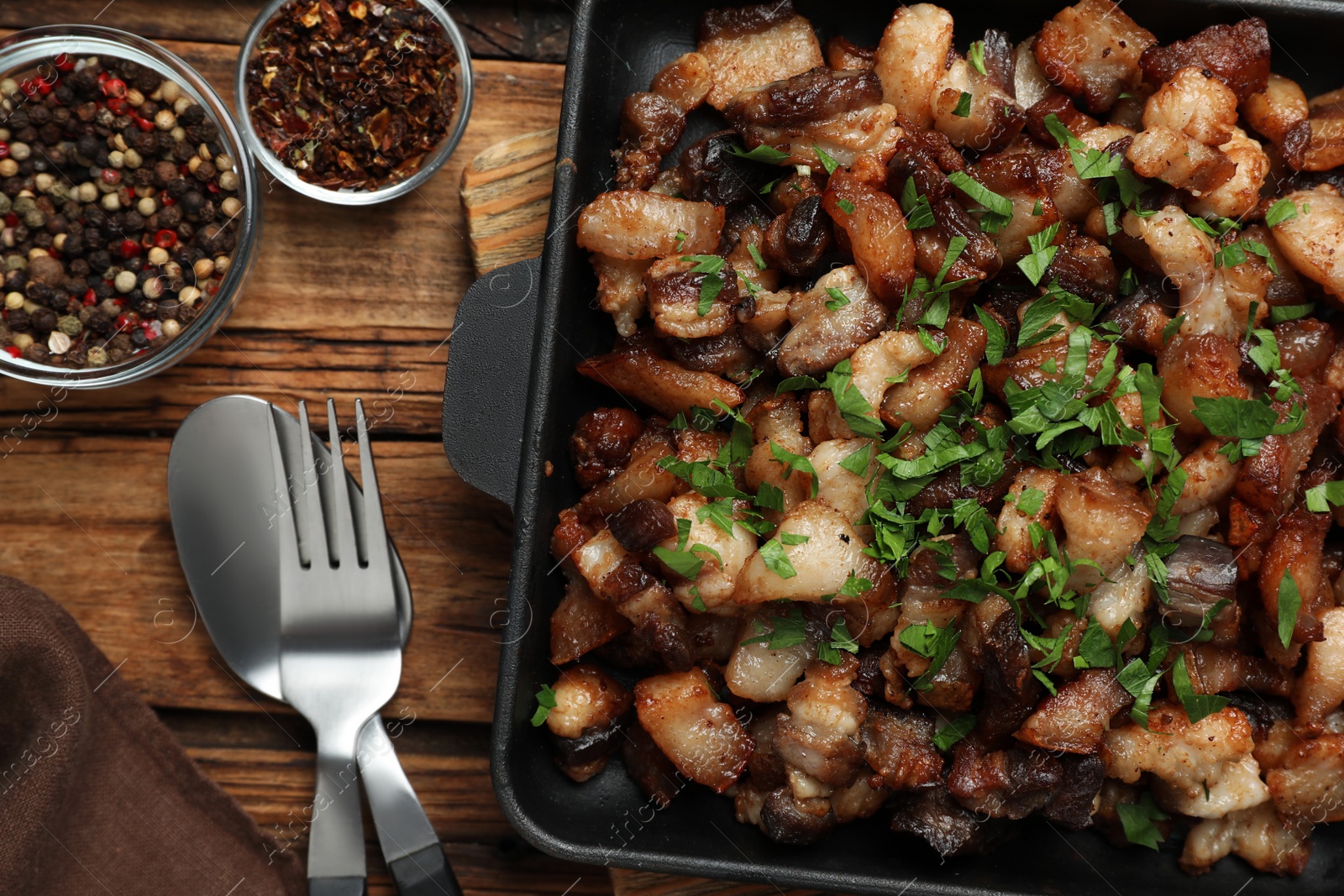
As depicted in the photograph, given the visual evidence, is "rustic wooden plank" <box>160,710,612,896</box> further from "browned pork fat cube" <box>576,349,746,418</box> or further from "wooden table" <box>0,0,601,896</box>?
"browned pork fat cube" <box>576,349,746,418</box>

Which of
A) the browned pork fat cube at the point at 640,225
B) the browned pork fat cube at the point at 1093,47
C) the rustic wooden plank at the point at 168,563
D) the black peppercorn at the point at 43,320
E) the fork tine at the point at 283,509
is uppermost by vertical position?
the browned pork fat cube at the point at 1093,47

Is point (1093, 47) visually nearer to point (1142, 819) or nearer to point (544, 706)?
point (1142, 819)

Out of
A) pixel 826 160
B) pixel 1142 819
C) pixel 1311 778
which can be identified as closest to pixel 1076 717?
pixel 1142 819

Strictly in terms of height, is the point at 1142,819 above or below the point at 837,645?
below

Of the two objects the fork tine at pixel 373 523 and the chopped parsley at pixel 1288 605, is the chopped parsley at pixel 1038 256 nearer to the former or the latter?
the chopped parsley at pixel 1288 605

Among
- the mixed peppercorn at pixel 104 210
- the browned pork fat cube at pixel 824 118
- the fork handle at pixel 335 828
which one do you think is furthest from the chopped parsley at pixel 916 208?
the fork handle at pixel 335 828
